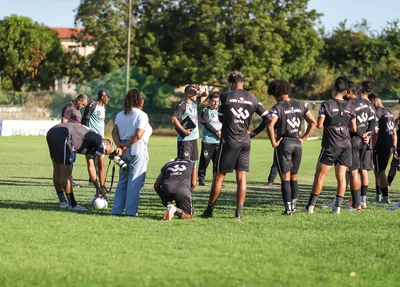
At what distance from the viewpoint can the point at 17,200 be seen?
1395cm

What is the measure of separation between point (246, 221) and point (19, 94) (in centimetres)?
4562

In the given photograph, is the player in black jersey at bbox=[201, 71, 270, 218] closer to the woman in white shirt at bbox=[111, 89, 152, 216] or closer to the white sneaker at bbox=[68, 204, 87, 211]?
the woman in white shirt at bbox=[111, 89, 152, 216]

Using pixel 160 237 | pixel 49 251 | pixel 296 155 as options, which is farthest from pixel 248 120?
pixel 49 251

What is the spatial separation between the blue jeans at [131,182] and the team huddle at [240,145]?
0.01 m

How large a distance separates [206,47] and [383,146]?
162 ft

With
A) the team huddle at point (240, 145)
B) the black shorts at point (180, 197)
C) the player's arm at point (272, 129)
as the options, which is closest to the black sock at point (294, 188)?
the team huddle at point (240, 145)

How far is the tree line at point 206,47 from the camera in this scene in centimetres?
6334

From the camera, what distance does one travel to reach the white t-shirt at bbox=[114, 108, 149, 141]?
11.8 meters

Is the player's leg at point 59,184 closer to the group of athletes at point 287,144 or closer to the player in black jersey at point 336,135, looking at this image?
the group of athletes at point 287,144

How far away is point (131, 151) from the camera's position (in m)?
11.9

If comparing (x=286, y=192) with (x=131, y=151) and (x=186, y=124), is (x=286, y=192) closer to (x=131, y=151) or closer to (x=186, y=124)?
(x=131, y=151)

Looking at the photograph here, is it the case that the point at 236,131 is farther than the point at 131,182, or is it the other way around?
the point at 131,182

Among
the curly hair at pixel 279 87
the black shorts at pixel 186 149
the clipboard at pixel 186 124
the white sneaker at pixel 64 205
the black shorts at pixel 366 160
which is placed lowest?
the white sneaker at pixel 64 205

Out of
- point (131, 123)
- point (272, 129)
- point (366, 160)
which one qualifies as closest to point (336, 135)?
point (272, 129)
